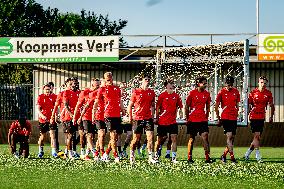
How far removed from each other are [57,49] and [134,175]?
20749mm

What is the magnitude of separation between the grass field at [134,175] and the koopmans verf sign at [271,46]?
1551cm

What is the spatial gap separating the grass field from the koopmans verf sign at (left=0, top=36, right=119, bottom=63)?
51.2 feet

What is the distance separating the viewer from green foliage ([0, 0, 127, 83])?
62656 mm

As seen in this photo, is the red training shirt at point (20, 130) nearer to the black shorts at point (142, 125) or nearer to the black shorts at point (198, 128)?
the black shorts at point (142, 125)

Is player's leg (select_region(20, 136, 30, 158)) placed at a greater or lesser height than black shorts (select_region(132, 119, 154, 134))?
lesser

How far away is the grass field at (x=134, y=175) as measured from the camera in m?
13.8

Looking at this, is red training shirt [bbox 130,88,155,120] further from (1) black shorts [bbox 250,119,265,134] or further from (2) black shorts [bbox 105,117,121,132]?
(1) black shorts [bbox 250,119,265,134]

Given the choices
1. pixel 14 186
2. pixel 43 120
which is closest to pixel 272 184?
pixel 14 186

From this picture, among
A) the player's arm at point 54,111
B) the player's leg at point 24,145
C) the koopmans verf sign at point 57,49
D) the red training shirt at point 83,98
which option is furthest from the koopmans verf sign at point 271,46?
the player's leg at point 24,145

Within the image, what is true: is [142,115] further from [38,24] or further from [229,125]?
[38,24]

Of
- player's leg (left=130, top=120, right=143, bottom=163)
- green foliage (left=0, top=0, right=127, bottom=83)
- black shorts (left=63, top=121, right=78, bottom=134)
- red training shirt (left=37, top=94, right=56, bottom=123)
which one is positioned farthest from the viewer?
green foliage (left=0, top=0, right=127, bottom=83)

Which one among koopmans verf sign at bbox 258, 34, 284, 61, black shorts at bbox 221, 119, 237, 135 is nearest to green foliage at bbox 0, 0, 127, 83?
koopmans verf sign at bbox 258, 34, 284, 61

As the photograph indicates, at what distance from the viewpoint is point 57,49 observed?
35.7 metres

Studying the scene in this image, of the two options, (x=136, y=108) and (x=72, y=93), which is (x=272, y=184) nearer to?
(x=136, y=108)
